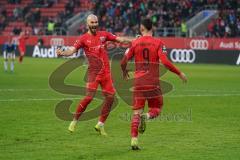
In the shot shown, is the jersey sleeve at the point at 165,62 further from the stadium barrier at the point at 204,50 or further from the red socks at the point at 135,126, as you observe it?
the stadium barrier at the point at 204,50

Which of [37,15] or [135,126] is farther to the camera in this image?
[37,15]

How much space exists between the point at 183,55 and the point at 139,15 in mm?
6373

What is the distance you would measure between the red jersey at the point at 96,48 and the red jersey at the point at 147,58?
2.30 m

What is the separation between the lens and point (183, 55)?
4725 cm

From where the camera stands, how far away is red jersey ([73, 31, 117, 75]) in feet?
47.5

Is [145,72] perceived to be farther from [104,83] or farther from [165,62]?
[104,83]

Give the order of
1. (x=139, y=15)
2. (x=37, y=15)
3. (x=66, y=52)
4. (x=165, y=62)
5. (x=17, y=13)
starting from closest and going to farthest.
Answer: (x=165, y=62), (x=66, y=52), (x=139, y=15), (x=37, y=15), (x=17, y=13)

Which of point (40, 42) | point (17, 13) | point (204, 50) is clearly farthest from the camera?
point (17, 13)

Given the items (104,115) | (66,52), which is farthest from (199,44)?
(66,52)

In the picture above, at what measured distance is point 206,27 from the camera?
50.4 metres

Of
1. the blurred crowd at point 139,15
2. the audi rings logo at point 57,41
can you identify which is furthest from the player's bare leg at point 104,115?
the audi rings logo at point 57,41

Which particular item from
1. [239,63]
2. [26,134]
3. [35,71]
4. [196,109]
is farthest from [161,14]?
[26,134]

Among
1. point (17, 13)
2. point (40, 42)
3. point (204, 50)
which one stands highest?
point (204, 50)

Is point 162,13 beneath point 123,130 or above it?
beneath
